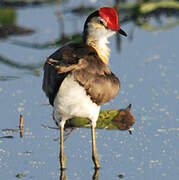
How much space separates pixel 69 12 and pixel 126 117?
5.54 metres

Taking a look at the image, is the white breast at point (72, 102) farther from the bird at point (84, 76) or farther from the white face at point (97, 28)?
the white face at point (97, 28)

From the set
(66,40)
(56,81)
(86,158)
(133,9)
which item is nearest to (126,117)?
(86,158)

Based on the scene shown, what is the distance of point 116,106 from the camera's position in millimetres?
8867

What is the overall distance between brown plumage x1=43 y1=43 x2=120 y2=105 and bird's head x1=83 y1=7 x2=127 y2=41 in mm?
263

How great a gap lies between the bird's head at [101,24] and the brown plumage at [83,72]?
263 mm

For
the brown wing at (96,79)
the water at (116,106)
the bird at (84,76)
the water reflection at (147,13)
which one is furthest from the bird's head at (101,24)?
the water reflection at (147,13)

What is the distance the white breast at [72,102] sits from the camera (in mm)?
6641

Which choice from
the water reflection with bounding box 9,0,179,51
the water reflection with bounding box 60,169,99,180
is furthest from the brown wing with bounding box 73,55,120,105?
the water reflection with bounding box 9,0,179,51

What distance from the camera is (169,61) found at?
10508 mm

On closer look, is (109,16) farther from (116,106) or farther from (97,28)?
(116,106)

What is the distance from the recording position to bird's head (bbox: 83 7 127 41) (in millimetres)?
7449

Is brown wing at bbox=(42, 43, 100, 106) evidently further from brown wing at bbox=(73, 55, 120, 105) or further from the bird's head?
the bird's head

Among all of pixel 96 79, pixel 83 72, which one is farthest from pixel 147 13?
pixel 83 72

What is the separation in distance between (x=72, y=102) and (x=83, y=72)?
316mm
